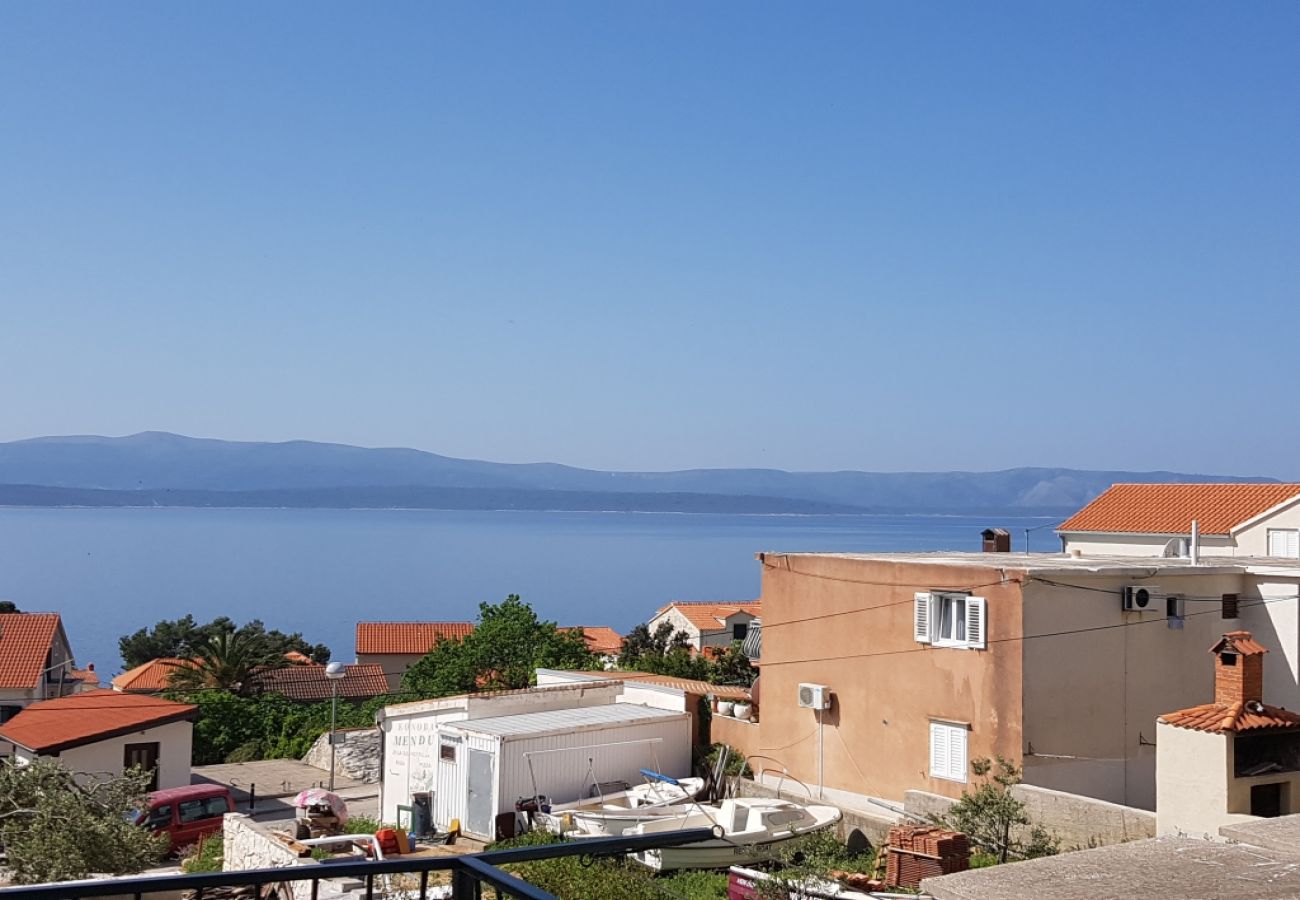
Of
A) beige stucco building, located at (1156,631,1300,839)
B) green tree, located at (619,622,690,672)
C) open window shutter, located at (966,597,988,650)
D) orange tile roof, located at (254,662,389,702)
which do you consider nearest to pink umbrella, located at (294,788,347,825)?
open window shutter, located at (966,597,988,650)

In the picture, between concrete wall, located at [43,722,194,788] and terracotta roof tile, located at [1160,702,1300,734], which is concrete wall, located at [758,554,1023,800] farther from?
concrete wall, located at [43,722,194,788]

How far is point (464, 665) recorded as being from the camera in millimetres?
39844

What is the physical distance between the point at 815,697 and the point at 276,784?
14.9 metres

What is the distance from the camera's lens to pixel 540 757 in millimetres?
19781

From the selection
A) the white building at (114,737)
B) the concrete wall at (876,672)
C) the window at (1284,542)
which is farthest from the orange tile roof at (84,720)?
the window at (1284,542)

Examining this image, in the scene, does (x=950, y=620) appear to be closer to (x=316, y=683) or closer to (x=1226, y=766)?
(x=1226, y=766)

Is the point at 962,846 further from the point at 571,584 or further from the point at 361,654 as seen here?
the point at 571,584

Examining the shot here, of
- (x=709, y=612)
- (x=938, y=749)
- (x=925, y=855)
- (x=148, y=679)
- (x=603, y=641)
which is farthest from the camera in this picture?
(x=603, y=641)

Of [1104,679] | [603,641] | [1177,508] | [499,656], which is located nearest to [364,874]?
[1104,679]

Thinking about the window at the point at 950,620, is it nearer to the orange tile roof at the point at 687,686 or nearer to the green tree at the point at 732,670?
the orange tile roof at the point at 687,686

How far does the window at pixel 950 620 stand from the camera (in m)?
18.6

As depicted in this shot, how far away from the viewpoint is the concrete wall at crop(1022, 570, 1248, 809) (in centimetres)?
1811

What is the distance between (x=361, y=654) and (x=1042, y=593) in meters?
49.9

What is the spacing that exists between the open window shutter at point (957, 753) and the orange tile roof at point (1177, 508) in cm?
2178
